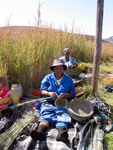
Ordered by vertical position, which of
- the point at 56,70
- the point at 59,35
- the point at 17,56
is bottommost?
the point at 56,70

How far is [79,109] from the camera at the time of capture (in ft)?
7.29

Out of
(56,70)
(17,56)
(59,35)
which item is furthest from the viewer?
(59,35)

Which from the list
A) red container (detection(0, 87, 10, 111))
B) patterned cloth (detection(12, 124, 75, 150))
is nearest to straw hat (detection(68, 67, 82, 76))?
red container (detection(0, 87, 10, 111))

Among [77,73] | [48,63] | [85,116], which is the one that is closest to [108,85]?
[77,73]

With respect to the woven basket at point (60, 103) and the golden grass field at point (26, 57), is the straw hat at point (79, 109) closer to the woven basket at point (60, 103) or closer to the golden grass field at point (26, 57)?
the woven basket at point (60, 103)

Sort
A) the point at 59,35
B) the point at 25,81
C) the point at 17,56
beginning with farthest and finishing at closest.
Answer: the point at 59,35
the point at 25,81
the point at 17,56

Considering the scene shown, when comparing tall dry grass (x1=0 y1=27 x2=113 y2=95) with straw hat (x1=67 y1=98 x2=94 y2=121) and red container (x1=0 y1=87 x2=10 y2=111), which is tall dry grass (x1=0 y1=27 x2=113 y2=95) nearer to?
red container (x1=0 y1=87 x2=10 y2=111)

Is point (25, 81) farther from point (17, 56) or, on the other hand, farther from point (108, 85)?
point (108, 85)

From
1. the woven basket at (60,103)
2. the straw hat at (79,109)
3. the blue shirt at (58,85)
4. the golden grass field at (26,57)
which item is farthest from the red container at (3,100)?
the straw hat at (79,109)

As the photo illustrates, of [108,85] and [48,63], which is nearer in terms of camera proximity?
[48,63]

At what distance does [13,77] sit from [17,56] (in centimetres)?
49

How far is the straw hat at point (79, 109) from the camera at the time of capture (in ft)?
6.74

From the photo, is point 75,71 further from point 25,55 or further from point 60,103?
point 60,103

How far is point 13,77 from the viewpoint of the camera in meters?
2.93
